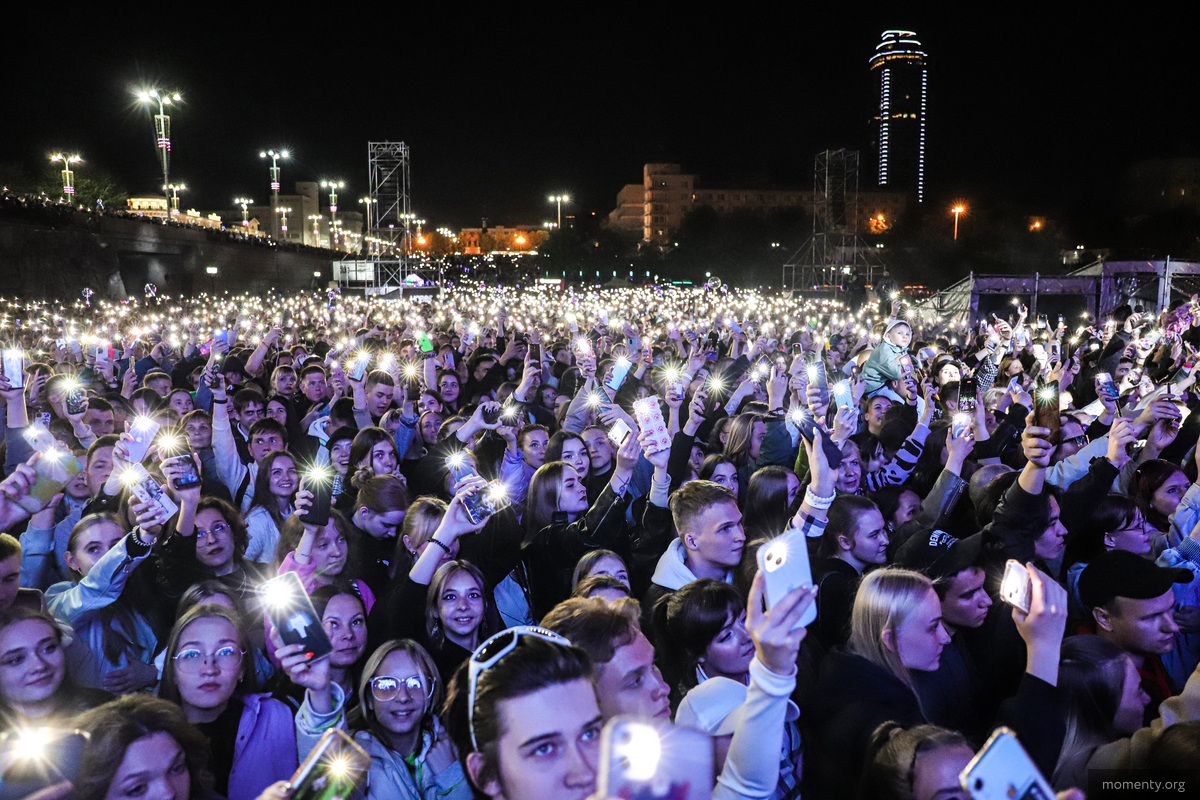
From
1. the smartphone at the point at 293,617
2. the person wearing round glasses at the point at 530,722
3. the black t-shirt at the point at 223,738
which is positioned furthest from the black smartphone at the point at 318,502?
the person wearing round glasses at the point at 530,722

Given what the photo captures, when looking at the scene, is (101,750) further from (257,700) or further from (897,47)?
(897,47)

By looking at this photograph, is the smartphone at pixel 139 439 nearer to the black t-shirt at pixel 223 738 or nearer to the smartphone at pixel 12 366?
the smartphone at pixel 12 366

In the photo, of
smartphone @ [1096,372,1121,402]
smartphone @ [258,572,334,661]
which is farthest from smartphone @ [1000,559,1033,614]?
smartphone @ [1096,372,1121,402]

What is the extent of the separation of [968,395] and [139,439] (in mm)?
6367

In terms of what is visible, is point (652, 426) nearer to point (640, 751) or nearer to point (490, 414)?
point (490, 414)

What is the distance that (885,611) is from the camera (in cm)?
312

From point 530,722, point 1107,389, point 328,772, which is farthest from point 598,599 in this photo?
point 1107,389

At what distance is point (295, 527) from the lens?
14.5ft

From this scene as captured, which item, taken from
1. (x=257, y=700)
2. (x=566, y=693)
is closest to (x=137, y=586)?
(x=257, y=700)

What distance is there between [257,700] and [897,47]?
21801cm

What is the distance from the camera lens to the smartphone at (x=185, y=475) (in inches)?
160

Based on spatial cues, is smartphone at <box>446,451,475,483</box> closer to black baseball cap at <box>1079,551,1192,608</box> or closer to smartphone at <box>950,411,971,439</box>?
smartphone at <box>950,411,971,439</box>

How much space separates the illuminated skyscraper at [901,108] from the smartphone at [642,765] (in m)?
200

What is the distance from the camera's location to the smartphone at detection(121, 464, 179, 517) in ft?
11.8
